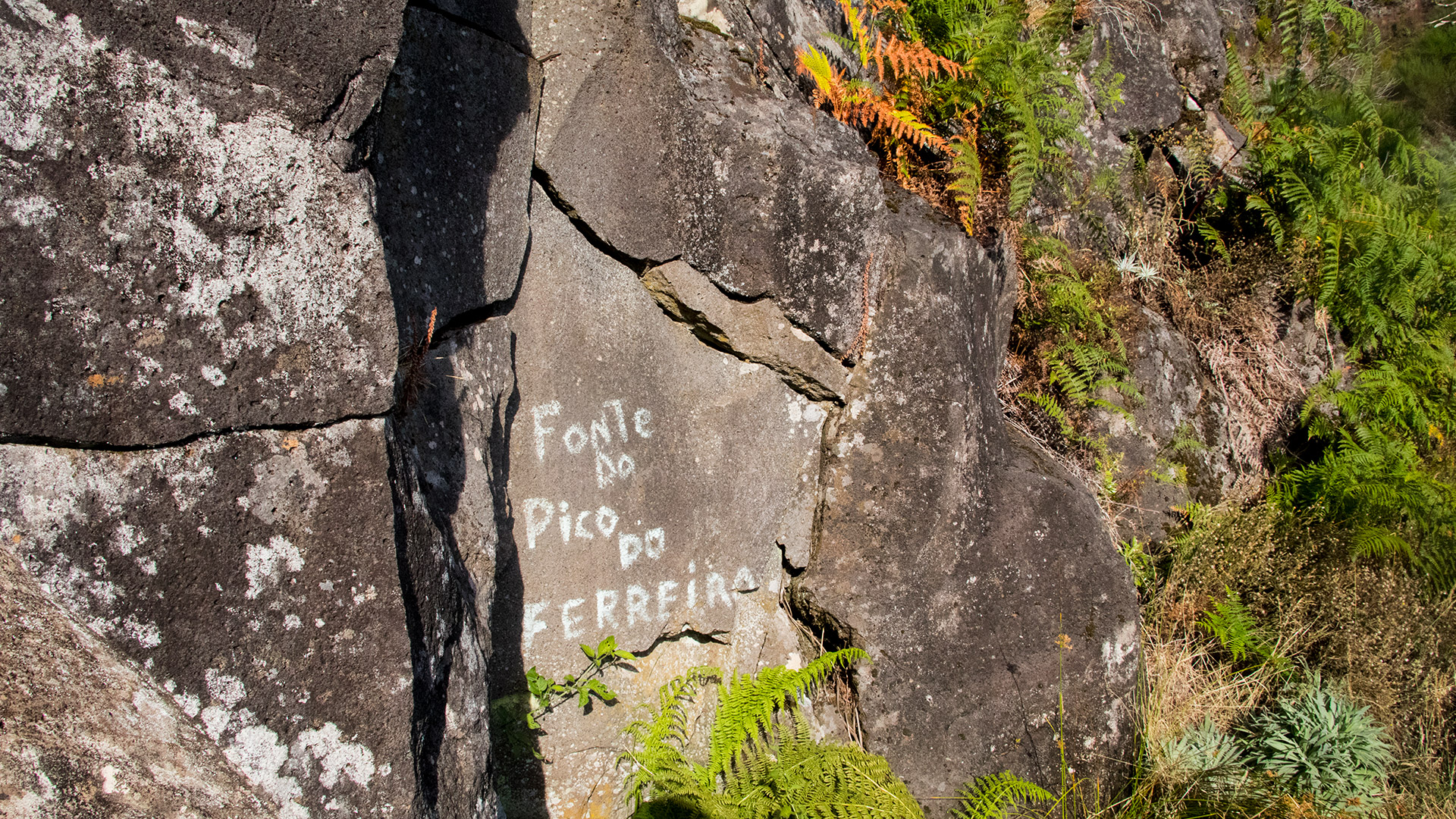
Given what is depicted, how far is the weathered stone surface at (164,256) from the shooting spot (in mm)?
1353

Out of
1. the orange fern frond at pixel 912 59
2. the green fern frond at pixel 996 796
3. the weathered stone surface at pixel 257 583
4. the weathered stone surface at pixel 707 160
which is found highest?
the orange fern frond at pixel 912 59

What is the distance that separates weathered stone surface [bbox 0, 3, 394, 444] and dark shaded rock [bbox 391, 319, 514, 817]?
1.00 feet

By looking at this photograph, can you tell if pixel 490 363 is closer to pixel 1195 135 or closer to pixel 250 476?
pixel 250 476

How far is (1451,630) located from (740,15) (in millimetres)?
4920

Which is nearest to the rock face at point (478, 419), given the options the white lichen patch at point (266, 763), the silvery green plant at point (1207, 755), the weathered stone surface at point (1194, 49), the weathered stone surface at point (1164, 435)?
the white lichen patch at point (266, 763)

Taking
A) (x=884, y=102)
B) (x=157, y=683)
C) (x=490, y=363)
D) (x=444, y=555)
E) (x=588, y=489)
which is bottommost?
(x=157, y=683)

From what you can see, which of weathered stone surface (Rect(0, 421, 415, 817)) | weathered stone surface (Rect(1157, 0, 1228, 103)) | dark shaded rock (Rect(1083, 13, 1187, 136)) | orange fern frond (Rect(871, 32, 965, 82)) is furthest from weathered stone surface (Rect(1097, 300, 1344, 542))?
weathered stone surface (Rect(0, 421, 415, 817))

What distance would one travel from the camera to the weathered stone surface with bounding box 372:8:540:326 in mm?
2213

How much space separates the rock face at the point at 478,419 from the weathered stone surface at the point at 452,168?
0.01m

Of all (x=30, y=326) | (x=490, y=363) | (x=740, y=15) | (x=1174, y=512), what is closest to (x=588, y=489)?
(x=490, y=363)

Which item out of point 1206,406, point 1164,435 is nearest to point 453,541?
point 1164,435

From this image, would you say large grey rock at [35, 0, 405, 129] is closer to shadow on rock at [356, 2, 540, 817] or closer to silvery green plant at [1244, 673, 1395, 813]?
shadow on rock at [356, 2, 540, 817]

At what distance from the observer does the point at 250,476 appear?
1561mm

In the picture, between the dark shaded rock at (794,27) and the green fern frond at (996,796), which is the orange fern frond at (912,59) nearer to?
the dark shaded rock at (794,27)
